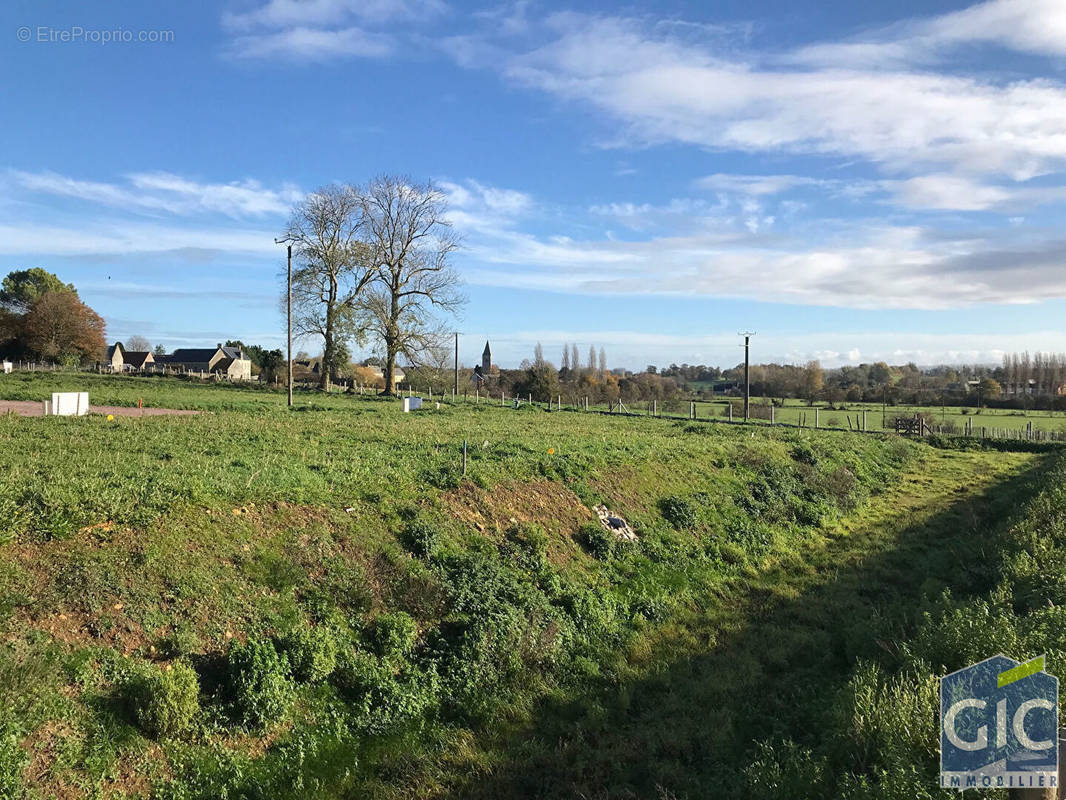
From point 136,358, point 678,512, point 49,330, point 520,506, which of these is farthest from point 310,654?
point 136,358

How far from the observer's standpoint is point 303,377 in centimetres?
8794

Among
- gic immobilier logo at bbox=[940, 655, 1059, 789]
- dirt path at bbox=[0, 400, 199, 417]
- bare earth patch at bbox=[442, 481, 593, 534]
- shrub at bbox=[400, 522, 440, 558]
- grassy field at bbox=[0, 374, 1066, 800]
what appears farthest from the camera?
dirt path at bbox=[0, 400, 199, 417]

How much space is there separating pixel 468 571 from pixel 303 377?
83.3m

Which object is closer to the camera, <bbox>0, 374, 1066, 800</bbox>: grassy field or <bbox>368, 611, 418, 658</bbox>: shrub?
A: <bbox>0, 374, 1066, 800</bbox>: grassy field

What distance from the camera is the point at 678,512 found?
15398 millimetres

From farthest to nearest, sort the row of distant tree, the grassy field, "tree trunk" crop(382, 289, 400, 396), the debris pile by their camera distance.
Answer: the row of distant tree
"tree trunk" crop(382, 289, 400, 396)
the debris pile
the grassy field

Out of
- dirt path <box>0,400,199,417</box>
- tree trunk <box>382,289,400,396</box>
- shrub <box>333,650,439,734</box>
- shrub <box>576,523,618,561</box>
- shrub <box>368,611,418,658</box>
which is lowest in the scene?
shrub <box>333,650,439,734</box>

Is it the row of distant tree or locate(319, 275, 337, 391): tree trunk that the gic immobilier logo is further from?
the row of distant tree

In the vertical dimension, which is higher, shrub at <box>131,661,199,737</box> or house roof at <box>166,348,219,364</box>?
house roof at <box>166,348,219,364</box>

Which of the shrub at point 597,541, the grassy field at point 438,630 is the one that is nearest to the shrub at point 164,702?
the grassy field at point 438,630

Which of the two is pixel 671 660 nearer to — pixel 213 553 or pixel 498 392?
pixel 213 553

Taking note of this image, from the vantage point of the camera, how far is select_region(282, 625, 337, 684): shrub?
7.54 metres

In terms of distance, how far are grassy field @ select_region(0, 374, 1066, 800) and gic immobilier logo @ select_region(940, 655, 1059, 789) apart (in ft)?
1.00

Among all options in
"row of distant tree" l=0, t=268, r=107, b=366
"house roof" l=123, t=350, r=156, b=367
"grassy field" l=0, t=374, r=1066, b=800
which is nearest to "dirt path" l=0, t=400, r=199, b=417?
"grassy field" l=0, t=374, r=1066, b=800
